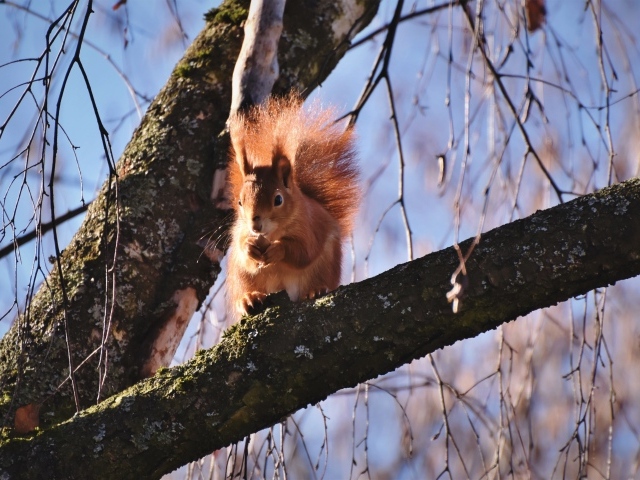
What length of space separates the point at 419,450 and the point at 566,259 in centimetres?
210

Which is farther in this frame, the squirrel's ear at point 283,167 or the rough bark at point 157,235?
the squirrel's ear at point 283,167

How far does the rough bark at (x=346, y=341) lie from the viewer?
1527 millimetres

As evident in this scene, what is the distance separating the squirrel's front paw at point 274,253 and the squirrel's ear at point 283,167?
0.69 ft

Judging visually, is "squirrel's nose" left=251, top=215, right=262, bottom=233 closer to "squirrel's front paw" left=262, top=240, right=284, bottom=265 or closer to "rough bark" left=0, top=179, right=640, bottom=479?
"squirrel's front paw" left=262, top=240, right=284, bottom=265

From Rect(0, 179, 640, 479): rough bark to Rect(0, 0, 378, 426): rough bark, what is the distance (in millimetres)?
417

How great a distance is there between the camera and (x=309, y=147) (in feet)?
8.58

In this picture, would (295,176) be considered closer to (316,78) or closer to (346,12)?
(316,78)

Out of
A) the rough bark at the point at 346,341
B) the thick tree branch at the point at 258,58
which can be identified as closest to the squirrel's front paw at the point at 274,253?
the thick tree branch at the point at 258,58

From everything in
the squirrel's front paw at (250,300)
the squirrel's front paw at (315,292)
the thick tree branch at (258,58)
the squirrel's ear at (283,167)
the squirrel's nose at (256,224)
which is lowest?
the squirrel's front paw at (250,300)

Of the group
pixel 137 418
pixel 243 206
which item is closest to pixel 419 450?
pixel 243 206

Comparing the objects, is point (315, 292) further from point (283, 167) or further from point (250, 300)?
point (283, 167)

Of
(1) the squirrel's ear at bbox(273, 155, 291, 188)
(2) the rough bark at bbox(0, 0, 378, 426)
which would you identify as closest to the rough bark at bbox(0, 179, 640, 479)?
(2) the rough bark at bbox(0, 0, 378, 426)

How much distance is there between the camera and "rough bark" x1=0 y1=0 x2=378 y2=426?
6.81ft

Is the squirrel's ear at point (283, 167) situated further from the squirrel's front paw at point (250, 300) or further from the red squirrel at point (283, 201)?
the squirrel's front paw at point (250, 300)
